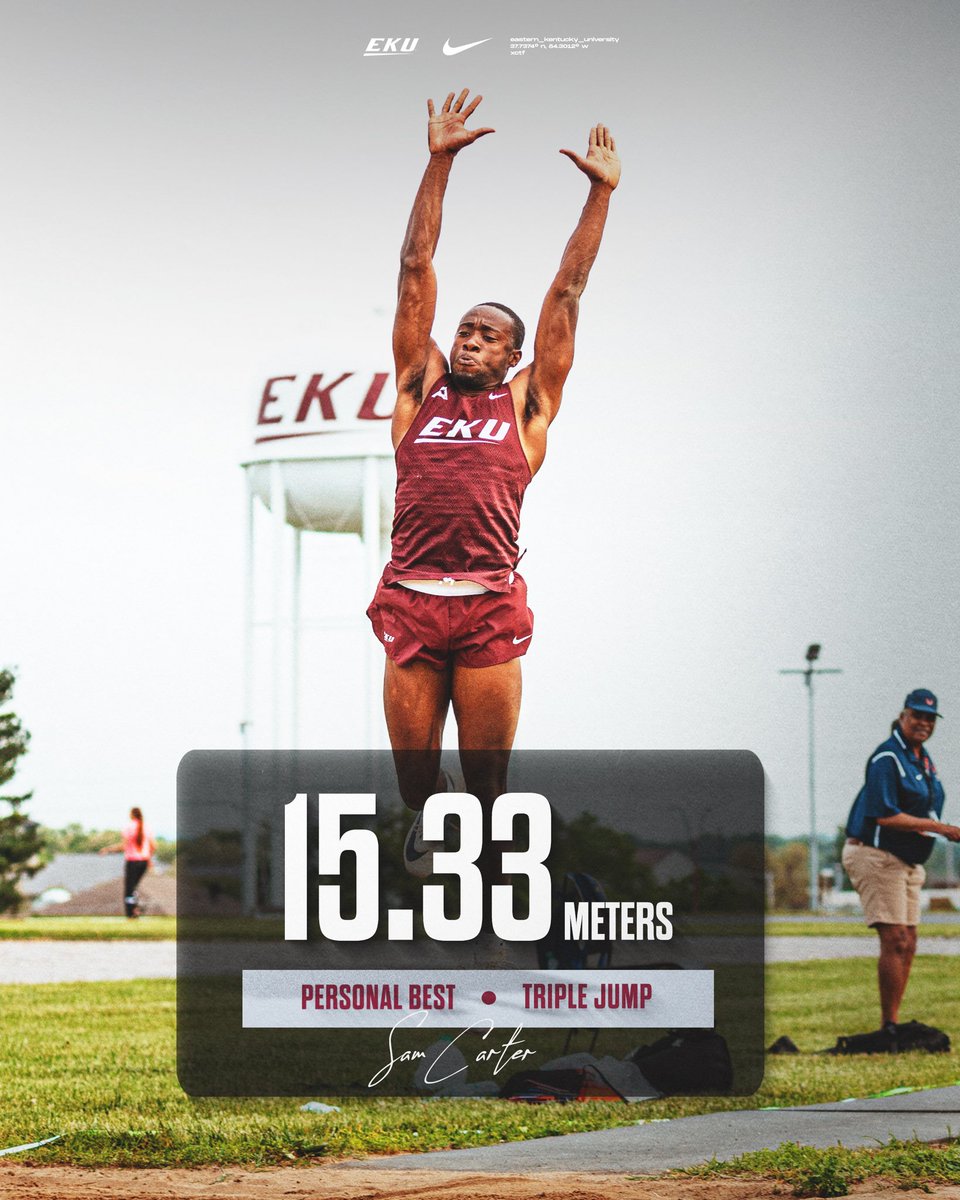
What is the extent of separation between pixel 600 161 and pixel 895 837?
354 centimetres

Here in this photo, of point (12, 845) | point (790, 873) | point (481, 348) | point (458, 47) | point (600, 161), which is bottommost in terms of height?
point (12, 845)

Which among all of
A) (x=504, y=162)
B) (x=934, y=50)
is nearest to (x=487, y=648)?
(x=504, y=162)

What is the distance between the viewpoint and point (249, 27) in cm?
661

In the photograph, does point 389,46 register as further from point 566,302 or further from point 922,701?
point 922,701

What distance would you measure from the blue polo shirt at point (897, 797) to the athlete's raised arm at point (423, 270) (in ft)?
8.50

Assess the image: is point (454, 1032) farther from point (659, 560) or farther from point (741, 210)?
point (741, 210)

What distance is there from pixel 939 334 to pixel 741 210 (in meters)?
0.90

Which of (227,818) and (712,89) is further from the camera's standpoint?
(712,89)

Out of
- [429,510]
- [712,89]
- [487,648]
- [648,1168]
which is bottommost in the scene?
[648,1168]

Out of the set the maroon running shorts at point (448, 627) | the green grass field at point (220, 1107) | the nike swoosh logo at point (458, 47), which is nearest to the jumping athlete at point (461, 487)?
the maroon running shorts at point (448, 627)

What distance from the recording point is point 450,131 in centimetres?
545

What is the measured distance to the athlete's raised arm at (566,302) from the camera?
5.46 m
